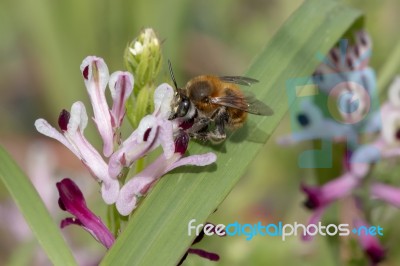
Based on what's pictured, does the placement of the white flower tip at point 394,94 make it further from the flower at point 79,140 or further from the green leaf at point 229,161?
the flower at point 79,140

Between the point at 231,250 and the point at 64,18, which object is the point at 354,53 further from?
the point at 64,18

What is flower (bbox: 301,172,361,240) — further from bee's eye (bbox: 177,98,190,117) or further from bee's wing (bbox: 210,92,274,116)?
bee's eye (bbox: 177,98,190,117)

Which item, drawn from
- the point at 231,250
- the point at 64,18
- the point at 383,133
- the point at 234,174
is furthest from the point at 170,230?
the point at 64,18

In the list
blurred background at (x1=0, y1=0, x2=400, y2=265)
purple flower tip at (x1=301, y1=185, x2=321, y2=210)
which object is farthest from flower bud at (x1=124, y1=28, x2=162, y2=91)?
blurred background at (x1=0, y1=0, x2=400, y2=265)

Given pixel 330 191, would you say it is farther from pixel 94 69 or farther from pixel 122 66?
pixel 122 66

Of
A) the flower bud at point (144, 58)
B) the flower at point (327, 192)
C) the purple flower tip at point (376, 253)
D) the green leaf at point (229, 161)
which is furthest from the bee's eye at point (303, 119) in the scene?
the flower bud at point (144, 58)

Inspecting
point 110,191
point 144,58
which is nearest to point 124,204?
point 110,191
